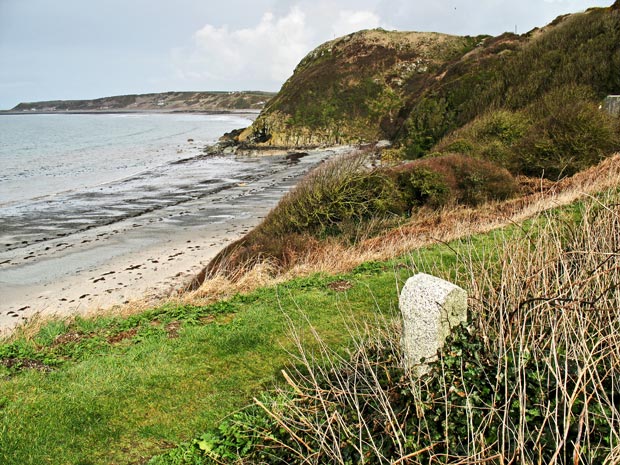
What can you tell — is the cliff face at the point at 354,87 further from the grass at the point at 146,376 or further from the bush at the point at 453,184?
the grass at the point at 146,376

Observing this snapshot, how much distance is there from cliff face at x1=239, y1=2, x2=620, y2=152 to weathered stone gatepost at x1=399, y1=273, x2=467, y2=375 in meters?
27.6

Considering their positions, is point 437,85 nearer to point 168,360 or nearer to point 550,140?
point 550,140

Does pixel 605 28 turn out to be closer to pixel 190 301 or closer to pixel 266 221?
pixel 266 221

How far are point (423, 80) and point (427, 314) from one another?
75757 mm

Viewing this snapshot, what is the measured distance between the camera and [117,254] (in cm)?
1988

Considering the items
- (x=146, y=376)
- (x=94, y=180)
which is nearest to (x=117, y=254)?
(x=146, y=376)

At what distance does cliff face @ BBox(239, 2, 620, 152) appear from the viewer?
1200 inches

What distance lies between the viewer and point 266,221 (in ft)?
61.6

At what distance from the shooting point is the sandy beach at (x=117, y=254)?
15.0m

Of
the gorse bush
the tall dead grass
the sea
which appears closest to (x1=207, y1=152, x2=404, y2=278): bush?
the gorse bush

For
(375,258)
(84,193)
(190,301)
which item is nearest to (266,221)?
(375,258)

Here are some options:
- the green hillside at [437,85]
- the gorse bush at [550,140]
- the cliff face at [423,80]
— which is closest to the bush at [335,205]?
the gorse bush at [550,140]

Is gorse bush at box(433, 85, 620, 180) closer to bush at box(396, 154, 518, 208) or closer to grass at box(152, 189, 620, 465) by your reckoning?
bush at box(396, 154, 518, 208)

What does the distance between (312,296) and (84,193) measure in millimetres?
31510
